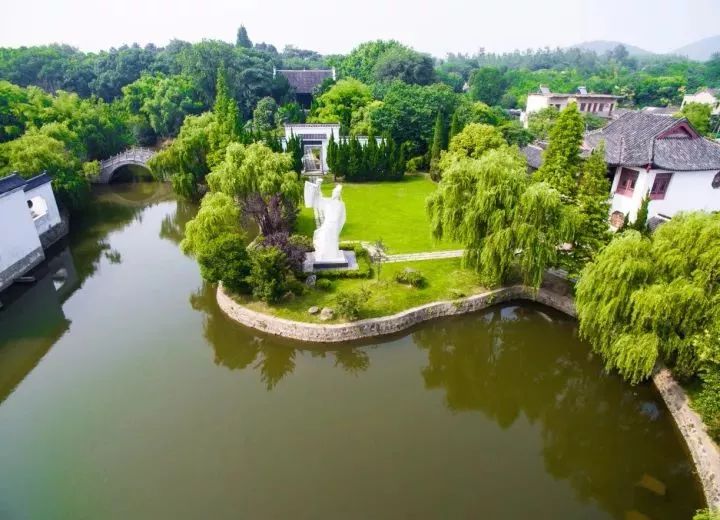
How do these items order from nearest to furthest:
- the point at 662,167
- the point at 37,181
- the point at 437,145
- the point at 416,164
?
the point at 662,167
the point at 37,181
the point at 437,145
the point at 416,164

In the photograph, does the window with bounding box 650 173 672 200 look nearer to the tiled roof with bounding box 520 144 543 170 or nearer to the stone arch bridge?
the tiled roof with bounding box 520 144 543 170

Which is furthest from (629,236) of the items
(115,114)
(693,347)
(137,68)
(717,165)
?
(137,68)

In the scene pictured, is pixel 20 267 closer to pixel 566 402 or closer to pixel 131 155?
pixel 131 155

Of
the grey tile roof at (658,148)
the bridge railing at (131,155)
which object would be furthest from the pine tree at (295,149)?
the grey tile roof at (658,148)

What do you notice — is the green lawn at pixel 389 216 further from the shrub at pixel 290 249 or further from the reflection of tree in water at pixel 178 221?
the reflection of tree in water at pixel 178 221

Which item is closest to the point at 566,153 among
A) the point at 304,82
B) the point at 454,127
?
the point at 454,127

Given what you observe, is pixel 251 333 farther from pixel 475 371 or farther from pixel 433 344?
pixel 475 371
